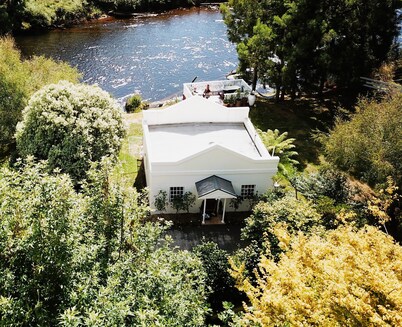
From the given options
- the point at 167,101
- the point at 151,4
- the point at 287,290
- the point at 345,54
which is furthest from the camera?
the point at 151,4

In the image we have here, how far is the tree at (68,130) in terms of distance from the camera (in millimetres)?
22453

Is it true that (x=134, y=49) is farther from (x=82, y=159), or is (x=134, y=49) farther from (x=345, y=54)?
(x=82, y=159)

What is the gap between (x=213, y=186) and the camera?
73.2 ft

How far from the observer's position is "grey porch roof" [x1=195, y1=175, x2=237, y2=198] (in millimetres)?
22172

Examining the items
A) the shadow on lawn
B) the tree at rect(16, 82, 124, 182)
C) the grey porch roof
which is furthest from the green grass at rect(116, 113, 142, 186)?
the shadow on lawn

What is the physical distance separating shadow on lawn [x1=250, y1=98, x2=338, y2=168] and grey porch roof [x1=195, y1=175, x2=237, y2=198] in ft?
30.5

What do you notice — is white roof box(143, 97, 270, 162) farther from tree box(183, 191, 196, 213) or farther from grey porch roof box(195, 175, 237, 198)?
tree box(183, 191, 196, 213)

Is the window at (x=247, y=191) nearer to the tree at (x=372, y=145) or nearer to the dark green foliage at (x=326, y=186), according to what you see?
the dark green foliage at (x=326, y=186)

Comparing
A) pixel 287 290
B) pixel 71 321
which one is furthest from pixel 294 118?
pixel 71 321

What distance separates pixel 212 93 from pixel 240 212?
48.5ft

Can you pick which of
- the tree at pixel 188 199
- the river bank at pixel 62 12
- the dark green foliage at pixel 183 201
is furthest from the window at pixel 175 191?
the river bank at pixel 62 12

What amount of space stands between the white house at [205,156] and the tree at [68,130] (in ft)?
9.53

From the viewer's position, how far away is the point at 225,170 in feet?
76.0

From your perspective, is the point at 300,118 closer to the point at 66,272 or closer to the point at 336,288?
the point at 336,288
